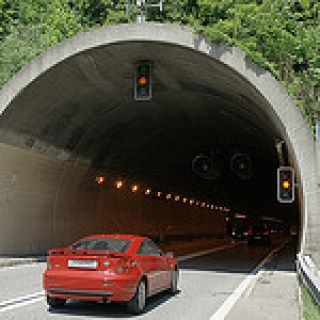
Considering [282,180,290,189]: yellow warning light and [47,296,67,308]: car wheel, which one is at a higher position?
[282,180,290,189]: yellow warning light

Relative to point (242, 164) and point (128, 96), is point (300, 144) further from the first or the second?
point (242, 164)

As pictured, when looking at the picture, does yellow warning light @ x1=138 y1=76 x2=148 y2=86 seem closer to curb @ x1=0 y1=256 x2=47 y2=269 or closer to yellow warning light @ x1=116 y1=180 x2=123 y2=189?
curb @ x1=0 y1=256 x2=47 y2=269

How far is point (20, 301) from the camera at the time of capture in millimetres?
12805

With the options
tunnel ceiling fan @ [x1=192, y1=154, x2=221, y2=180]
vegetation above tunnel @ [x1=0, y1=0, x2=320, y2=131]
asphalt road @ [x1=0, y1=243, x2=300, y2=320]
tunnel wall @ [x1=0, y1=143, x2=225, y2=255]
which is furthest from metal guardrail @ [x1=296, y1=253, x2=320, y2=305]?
tunnel ceiling fan @ [x1=192, y1=154, x2=221, y2=180]

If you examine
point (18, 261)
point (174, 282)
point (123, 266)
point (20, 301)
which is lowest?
point (20, 301)

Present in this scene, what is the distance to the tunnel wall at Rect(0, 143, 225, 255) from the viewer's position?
23.3 metres

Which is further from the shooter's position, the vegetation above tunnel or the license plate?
the vegetation above tunnel

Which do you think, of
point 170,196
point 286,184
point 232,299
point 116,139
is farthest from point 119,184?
point 232,299

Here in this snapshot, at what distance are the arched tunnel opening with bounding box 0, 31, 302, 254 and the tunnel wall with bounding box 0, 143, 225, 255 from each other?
4 centimetres

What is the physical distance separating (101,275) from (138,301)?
942 millimetres

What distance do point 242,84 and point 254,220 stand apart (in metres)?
34.1

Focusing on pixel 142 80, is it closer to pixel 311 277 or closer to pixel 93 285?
pixel 311 277

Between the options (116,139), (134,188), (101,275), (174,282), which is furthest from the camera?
(134,188)

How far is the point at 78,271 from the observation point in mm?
11641
